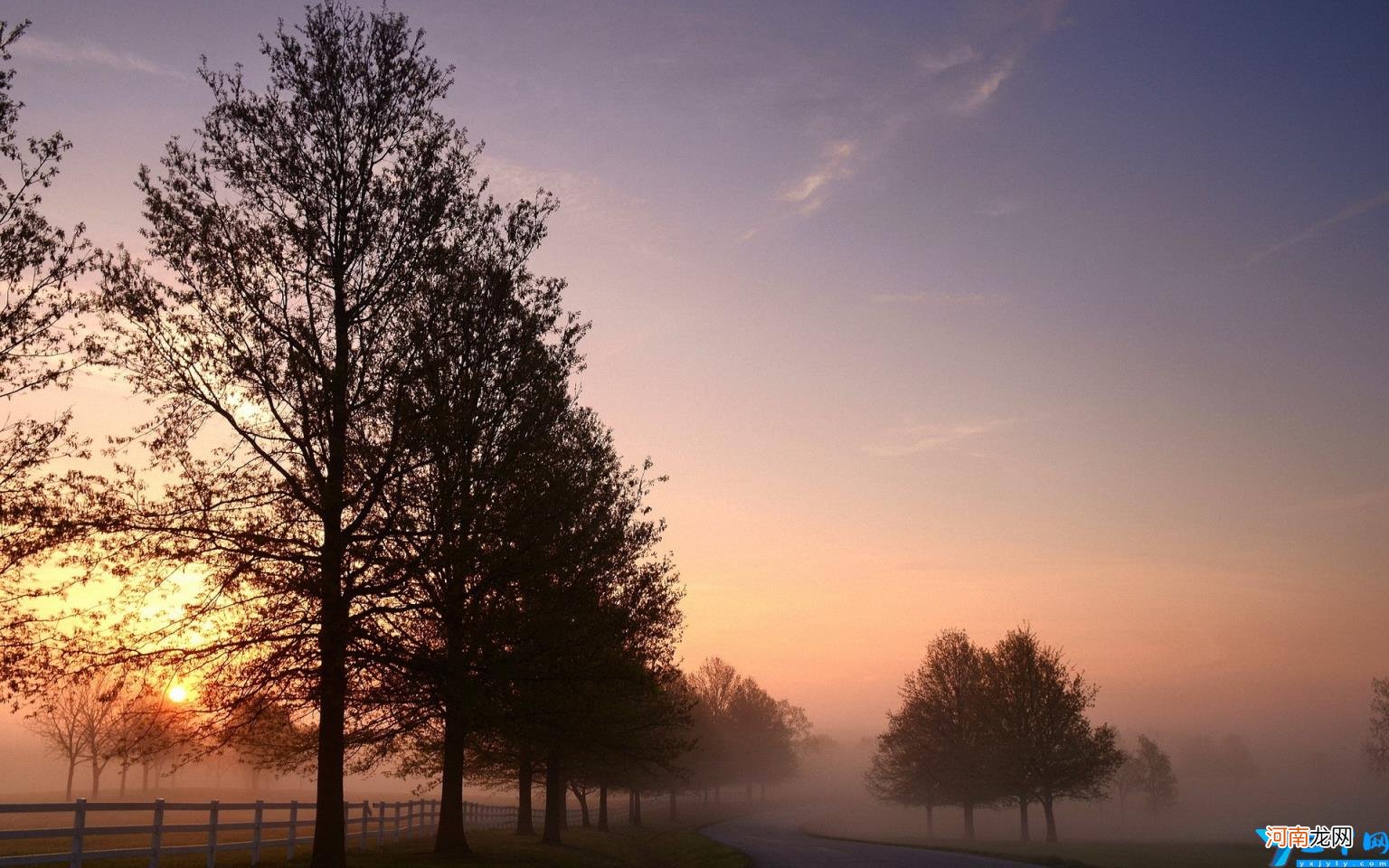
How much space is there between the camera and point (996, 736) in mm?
62250

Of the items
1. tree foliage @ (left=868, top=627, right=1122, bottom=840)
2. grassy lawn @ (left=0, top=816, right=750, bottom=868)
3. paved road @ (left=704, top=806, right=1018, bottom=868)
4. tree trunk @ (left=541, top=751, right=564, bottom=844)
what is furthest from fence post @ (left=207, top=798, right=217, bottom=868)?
tree foliage @ (left=868, top=627, right=1122, bottom=840)

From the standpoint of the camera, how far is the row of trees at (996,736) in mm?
60219

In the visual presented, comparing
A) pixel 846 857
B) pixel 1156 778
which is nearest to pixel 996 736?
pixel 846 857

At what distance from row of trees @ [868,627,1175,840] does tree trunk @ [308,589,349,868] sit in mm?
52536

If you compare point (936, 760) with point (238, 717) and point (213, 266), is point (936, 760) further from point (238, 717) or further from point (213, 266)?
point (213, 266)

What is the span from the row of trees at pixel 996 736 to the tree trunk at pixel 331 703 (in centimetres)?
5254

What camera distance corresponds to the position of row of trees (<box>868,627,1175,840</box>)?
60219 mm

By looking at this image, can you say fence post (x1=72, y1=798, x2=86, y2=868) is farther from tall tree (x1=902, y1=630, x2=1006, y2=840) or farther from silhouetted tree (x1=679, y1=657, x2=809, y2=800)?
silhouetted tree (x1=679, y1=657, x2=809, y2=800)

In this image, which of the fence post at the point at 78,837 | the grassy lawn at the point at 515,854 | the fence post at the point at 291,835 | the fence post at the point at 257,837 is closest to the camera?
the fence post at the point at 78,837

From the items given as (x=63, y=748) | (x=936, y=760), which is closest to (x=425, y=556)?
(x=936, y=760)

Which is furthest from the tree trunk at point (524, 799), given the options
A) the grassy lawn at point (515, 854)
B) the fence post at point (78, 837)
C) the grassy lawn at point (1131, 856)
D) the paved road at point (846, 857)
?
the fence post at point (78, 837)

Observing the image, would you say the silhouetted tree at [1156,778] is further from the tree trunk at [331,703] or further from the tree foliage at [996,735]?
the tree trunk at [331,703]

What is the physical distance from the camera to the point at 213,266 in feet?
63.1

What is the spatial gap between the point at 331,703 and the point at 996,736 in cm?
5424
